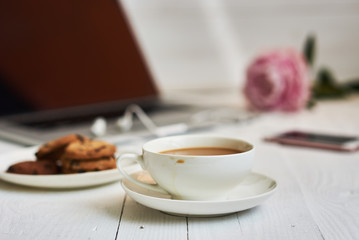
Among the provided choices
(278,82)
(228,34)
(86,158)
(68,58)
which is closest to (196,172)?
(86,158)

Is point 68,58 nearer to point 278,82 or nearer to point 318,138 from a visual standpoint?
point 278,82

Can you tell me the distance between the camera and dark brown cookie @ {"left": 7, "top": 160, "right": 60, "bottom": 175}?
0.62 m

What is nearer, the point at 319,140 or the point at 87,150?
the point at 87,150

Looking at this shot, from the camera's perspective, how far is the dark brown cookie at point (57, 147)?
2.12 ft

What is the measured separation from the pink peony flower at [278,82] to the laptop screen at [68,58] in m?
0.43

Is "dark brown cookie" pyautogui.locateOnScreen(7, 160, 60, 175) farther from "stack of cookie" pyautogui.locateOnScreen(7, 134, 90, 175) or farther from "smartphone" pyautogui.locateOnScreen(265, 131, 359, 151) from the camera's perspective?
"smartphone" pyautogui.locateOnScreen(265, 131, 359, 151)

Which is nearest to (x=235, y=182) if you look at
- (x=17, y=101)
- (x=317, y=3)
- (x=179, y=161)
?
(x=179, y=161)

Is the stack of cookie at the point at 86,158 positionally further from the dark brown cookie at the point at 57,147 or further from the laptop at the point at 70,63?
the laptop at the point at 70,63

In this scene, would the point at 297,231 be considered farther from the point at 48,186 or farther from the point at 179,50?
the point at 179,50

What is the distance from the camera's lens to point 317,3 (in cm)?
215

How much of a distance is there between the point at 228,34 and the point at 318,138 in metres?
1.32

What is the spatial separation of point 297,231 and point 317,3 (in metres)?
1.88

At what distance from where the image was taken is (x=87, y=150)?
62 centimetres

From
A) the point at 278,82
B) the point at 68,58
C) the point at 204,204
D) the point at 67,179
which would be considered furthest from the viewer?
the point at 68,58
